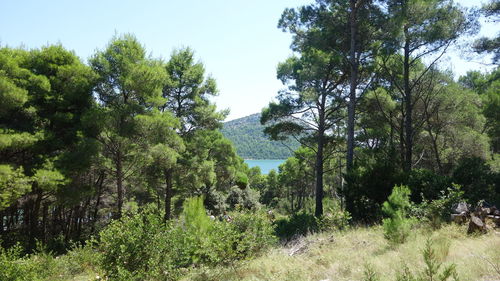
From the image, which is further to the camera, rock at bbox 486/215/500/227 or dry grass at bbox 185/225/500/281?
rock at bbox 486/215/500/227

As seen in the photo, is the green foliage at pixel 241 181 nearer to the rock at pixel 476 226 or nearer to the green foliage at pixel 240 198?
the green foliage at pixel 240 198

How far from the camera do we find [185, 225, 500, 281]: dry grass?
3.88 metres

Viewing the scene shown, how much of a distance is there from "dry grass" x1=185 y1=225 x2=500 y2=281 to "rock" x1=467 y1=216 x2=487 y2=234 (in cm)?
14

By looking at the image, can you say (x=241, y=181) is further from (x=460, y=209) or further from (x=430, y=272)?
(x=430, y=272)

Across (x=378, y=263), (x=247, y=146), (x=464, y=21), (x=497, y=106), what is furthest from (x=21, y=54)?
(x=247, y=146)

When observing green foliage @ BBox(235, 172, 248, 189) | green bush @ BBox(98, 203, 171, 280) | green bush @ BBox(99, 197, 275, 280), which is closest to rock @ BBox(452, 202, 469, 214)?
green bush @ BBox(99, 197, 275, 280)

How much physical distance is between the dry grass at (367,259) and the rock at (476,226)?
0.14 m

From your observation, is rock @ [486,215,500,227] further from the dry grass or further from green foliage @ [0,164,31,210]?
green foliage @ [0,164,31,210]

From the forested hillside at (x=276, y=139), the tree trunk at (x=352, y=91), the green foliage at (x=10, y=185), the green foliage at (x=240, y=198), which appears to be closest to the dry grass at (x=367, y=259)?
the forested hillside at (x=276, y=139)

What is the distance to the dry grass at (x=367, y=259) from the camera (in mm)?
3884

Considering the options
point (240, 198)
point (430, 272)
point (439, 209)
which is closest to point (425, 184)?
point (439, 209)

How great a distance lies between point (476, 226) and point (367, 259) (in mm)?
2620

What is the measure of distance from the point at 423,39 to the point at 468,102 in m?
5.94

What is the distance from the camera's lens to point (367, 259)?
466 centimetres
